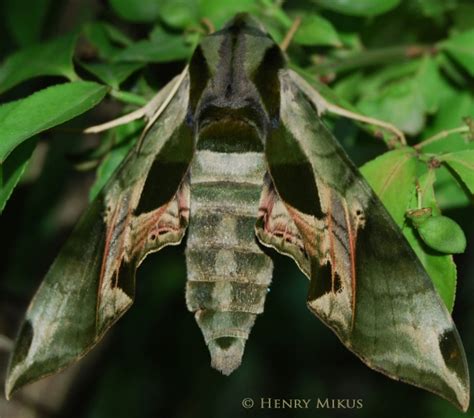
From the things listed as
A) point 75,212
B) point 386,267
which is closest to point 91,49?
point 75,212

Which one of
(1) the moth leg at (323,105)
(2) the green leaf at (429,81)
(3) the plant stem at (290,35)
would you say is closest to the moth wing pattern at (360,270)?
(1) the moth leg at (323,105)

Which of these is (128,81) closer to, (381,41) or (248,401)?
(381,41)

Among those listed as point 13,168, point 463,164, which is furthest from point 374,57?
point 13,168

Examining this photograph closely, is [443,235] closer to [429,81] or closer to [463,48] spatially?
[463,48]

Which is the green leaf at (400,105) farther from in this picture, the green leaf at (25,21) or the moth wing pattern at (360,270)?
the green leaf at (25,21)

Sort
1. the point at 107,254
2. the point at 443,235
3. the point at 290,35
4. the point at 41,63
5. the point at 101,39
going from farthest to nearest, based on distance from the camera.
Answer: the point at 101,39
the point at 290,35
the point at 41,63
the point at 107,254
the point at 443,235

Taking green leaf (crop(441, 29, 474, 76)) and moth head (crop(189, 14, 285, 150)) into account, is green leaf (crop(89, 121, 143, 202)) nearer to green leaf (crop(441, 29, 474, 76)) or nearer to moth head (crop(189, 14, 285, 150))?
moth head (crop(189, 14, 285, 150))

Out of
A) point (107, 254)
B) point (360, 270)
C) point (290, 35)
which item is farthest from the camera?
point (290, 35)
